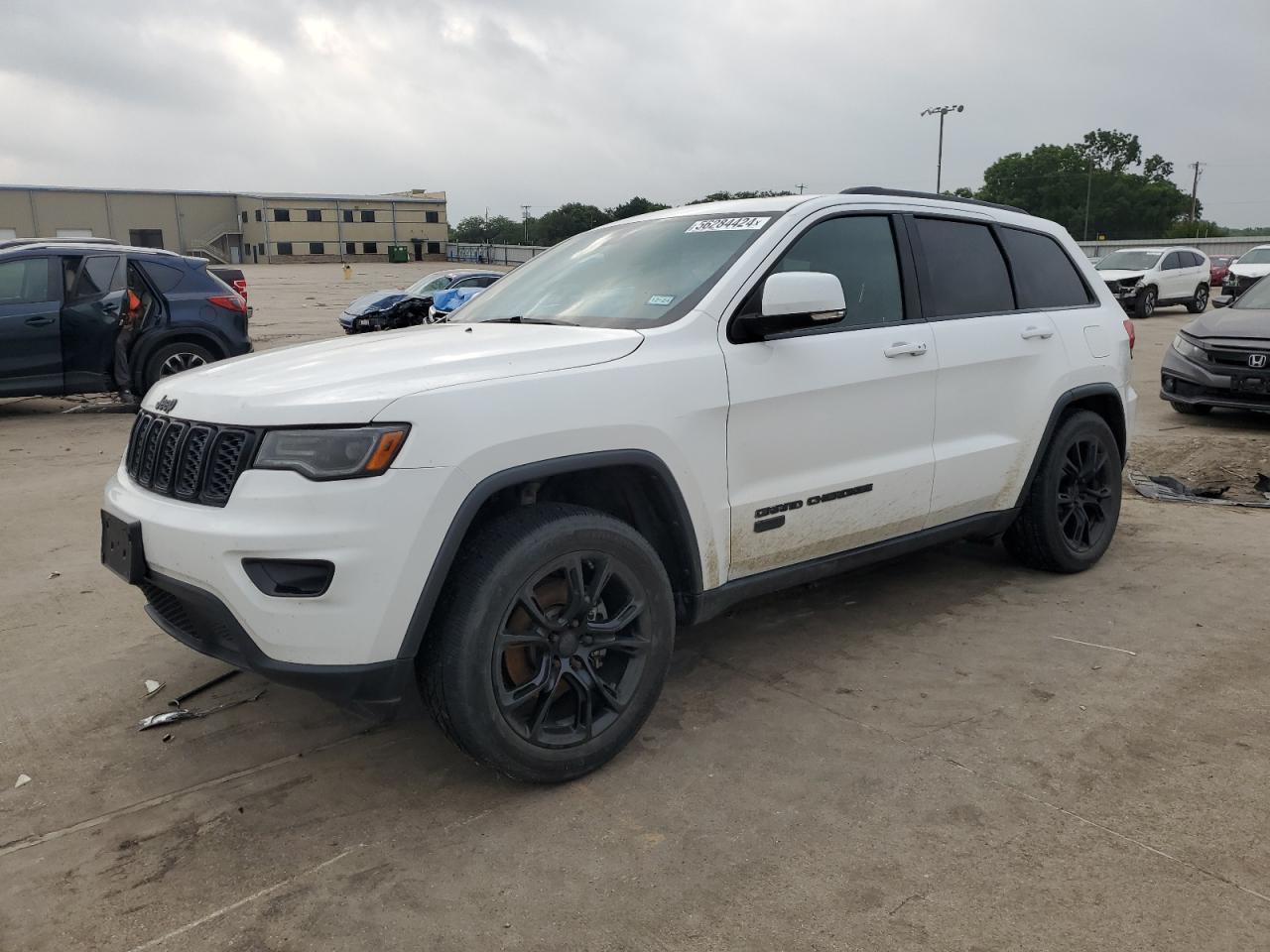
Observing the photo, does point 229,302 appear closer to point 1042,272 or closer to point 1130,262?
point 1042,272

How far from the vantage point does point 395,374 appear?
2.89 m

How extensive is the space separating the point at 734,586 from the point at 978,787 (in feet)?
3.28

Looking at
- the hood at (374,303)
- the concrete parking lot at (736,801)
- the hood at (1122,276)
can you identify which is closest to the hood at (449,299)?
the hood at (374,303)

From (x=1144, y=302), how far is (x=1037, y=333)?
21811mm

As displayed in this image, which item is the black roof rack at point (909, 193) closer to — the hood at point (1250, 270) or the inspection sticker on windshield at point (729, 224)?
the inspection sticker on windshield at point (729, 224)

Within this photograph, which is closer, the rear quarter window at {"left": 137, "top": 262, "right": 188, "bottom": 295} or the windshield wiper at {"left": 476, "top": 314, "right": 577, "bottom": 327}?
the windshield wiper at {"left": 476, "top": 314, "right": 577, "bottom": 327}

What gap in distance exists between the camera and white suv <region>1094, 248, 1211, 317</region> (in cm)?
2359

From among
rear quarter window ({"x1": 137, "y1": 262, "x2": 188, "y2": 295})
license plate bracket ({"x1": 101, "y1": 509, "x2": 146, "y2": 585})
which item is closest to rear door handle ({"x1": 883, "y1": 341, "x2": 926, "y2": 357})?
license plate bracket ({"x1": 101, "y1": 509, "x2": 146, "y2": 585})

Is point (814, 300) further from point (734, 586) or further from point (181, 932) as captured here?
point (181, 932)

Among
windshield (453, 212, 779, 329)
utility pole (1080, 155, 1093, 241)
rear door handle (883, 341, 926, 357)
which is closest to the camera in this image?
windshield (453, 212, 779, 329)

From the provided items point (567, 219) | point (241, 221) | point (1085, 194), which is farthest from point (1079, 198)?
point (241, 221)

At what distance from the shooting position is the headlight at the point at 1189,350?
372 inches

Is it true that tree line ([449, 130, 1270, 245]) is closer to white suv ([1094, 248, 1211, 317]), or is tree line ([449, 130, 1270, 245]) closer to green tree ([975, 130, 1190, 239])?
green tree ([975, 130, 1190, 239])

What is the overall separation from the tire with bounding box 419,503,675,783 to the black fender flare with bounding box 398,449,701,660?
9cm
